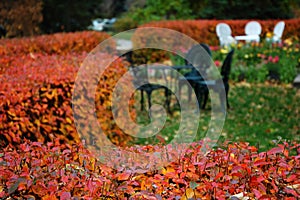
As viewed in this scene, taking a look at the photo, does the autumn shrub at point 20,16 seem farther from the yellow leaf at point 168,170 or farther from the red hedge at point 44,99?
the yellow leaf at point 168,170

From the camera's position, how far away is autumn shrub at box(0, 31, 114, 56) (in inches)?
258

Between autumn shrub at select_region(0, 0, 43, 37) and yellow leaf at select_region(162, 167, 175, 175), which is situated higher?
autumn shrub at select_region(0, 0, 43, 37)

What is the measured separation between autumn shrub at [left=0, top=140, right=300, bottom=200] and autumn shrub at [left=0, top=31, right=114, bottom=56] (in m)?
4.39

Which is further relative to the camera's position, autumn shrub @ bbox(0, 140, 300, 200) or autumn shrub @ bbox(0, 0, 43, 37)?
autumn shrub @ bbox(0, 0, 43, 37)

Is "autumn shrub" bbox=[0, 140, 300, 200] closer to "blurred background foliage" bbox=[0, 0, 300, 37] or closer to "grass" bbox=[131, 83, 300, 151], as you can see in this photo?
"grass" bbox=[131, 83, 300, 151]

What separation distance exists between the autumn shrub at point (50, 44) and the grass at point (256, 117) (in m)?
1.72

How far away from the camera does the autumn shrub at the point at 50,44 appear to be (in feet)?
21.5

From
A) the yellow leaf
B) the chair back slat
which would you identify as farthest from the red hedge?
the chair back slat

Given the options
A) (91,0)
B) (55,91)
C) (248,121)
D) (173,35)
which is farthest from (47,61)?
(91,0)

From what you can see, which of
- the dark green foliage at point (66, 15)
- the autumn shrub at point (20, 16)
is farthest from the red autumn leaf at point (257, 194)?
the dark green foliage at point (66, 15)

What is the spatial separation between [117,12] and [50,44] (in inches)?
919

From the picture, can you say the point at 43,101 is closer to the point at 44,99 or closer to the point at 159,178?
the point at 44,99

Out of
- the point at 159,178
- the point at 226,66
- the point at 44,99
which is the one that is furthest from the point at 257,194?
the point at 226,66

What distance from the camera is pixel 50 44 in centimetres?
729
